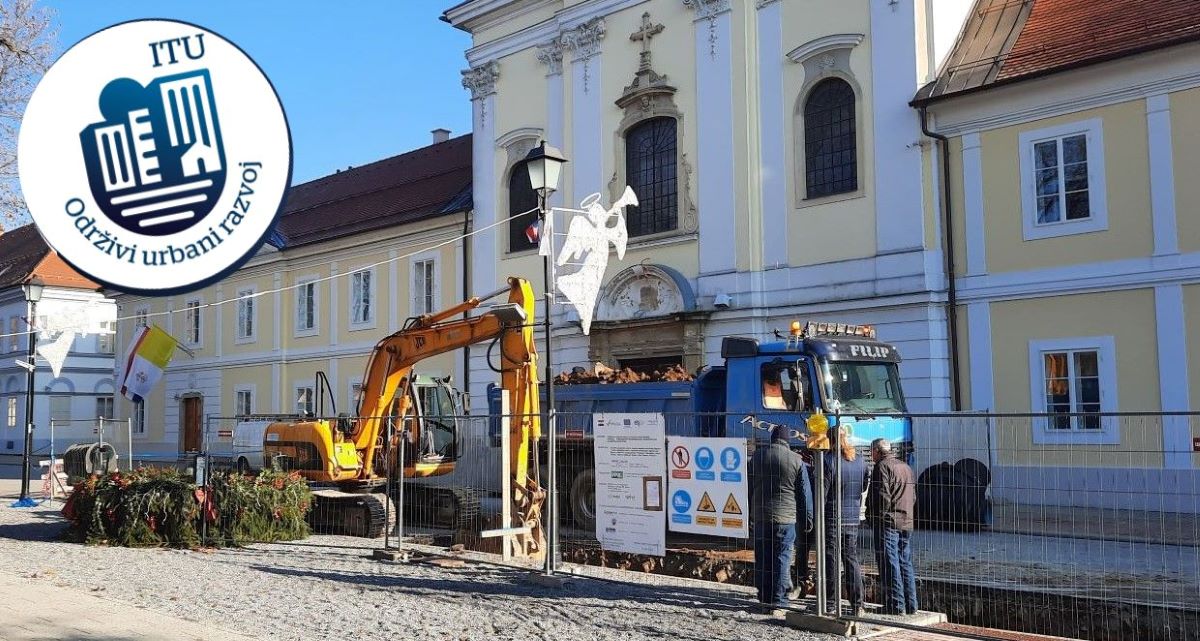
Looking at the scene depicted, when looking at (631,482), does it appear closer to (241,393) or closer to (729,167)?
(729,167)

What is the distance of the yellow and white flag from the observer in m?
27.6

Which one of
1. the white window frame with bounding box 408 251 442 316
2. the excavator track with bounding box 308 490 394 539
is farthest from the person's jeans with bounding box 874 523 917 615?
the white window frame with bounding box 408 251 442 316

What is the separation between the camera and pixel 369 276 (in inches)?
1266

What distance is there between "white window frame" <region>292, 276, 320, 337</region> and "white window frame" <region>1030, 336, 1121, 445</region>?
22.4m

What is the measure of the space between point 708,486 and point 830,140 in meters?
12.9

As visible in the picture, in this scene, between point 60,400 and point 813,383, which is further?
point 60,400

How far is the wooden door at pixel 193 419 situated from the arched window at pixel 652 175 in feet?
70.3

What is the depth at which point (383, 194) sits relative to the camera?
112 feet

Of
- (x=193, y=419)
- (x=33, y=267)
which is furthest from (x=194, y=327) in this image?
(x=33, y=267)

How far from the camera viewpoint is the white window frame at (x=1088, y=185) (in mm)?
17781

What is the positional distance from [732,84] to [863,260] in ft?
16.1

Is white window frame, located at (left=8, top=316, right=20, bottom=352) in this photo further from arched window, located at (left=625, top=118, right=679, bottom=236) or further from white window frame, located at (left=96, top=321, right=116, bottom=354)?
arched window, located at (left=625, top=118, right=679, bottom=236)

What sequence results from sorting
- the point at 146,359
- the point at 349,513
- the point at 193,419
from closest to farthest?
1. the point at 349,513
2. the point at 146,359
3. the point at 193,419

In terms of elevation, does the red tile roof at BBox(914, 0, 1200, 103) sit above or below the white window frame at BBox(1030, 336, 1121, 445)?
above
